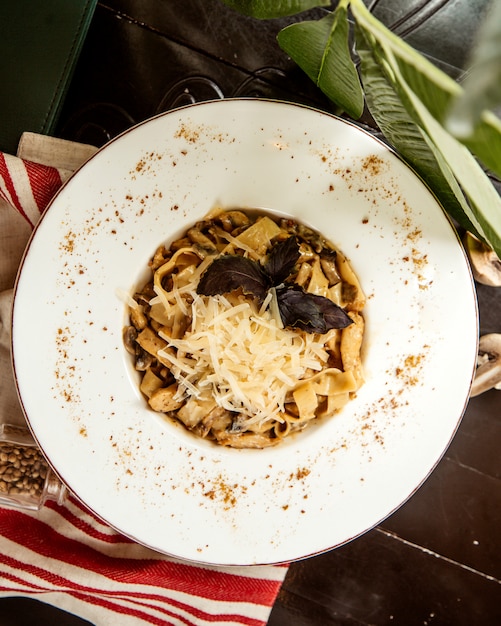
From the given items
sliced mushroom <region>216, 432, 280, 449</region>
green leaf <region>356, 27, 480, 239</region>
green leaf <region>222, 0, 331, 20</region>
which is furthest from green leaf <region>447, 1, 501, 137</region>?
sliced mushroom <region>216, 432, 280, 449</region>

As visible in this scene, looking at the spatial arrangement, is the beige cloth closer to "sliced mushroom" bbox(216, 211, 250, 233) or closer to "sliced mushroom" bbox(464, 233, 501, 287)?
"sliced mushroom" bbox(216, 211, 250, 233)

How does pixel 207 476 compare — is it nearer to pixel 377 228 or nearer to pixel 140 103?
pixel 377 228

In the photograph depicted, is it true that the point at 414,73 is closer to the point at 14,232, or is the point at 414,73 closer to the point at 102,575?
the point at 14,232

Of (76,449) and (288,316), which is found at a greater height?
(288,316)

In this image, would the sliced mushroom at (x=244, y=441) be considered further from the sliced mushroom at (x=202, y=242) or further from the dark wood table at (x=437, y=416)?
the dark wood table at (x=437, y=416)

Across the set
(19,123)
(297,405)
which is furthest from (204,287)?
(19,123)
